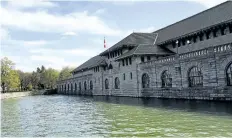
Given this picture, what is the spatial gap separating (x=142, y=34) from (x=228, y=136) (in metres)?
37.3

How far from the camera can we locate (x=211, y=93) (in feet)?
83.7

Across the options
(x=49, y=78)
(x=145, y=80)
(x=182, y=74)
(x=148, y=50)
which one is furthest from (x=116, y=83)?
(x=49, y=78)

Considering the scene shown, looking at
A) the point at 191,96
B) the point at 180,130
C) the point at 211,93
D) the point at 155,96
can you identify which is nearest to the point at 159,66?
the point at 155,96

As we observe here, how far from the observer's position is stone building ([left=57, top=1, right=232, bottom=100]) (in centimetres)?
2514

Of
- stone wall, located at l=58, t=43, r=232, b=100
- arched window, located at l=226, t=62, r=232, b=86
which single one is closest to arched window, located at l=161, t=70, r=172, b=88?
stone wall, located at l=58, t=43, r=232, b=100

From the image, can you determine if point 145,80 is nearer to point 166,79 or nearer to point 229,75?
point 166,79

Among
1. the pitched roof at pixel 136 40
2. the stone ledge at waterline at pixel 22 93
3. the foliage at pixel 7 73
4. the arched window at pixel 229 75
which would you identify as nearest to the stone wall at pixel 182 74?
the arched window at pixel 229 75

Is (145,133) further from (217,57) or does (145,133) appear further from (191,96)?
(191,96)

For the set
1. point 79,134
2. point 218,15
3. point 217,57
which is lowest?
point 79,134

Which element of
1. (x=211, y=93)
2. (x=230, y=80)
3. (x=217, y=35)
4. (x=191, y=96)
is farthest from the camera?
(x=217, y=35)

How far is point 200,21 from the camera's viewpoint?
36406 millimetres

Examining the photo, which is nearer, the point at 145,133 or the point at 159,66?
the point at 145,133

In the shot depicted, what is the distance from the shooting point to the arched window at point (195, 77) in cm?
2725

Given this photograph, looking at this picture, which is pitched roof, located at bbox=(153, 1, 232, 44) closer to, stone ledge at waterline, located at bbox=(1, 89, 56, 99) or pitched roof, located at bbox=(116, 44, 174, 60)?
pitched roof, located at bbox=(116, 44, 174, 60)
